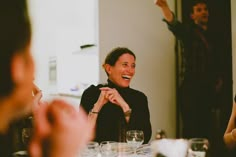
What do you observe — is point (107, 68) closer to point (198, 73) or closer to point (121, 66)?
point (121, 66)

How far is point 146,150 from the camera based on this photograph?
2.90 feet

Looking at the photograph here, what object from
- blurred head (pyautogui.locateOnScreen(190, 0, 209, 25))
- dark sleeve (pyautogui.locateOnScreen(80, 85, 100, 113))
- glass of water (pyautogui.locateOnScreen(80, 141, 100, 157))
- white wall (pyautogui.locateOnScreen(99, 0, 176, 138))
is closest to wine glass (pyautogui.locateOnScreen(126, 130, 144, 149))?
glass of water (pyautogui.locateOnScreen(80, 141, 100, 157))

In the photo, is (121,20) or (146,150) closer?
(146,150)

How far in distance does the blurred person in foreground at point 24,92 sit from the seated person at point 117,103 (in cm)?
80

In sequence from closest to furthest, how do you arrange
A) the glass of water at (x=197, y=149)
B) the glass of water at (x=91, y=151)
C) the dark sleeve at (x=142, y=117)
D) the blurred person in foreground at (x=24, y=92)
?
1. the blurred person in foreground at (x=24, y=92)
2. the glass of water at (x=197, y=149)
3. the glass of water at (x=91, y=151)
4. the dark sleeve at (x=142, y=117)

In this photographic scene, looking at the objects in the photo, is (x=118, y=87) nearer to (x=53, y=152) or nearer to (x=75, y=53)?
(x=75, y=53)

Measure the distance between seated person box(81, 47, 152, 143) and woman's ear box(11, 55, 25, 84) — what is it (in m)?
0.81

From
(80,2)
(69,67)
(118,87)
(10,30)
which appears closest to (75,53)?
(69,67)

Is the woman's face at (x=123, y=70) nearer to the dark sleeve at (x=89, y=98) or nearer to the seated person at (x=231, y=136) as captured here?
the dark sleeve at (x=89, y=98)

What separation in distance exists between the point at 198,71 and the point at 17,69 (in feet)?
2.91

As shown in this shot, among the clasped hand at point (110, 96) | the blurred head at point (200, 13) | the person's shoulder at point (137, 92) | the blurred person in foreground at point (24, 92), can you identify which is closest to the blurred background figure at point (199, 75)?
the blurred head at point (200, 13)

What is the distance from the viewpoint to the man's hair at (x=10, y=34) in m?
0.34

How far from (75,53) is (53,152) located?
46.2 inches

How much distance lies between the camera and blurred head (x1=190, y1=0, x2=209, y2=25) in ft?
4.00
